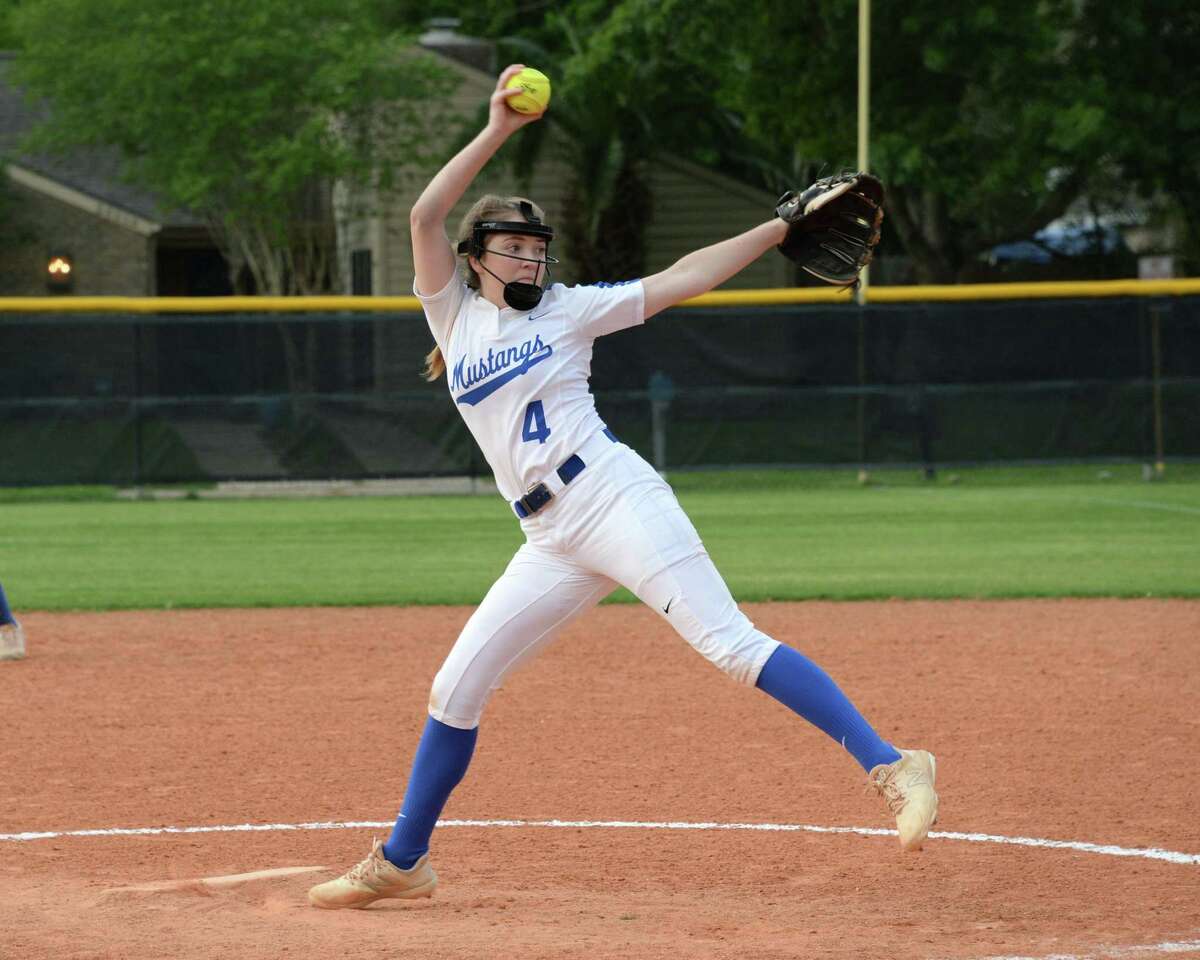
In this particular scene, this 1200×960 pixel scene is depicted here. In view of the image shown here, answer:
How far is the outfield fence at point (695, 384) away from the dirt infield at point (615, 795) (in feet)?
30.2

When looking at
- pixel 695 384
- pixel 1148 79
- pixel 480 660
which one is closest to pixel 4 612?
pixel 480 660

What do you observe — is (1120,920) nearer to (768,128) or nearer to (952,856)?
(952,856)

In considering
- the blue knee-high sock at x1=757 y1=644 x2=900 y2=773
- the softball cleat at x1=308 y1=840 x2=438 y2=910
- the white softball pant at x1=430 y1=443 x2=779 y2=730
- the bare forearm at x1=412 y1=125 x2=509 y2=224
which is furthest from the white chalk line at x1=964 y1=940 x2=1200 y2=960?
the bare forearm at x1=412 y1=125 x2=509 y2=224

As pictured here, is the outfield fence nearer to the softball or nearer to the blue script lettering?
the blue script lettering

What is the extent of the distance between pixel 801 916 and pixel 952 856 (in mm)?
869

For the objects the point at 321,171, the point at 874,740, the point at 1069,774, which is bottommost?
the point at 1069,774

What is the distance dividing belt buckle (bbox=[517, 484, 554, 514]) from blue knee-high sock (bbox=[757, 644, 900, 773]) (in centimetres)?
72

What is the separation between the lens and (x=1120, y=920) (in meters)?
4.61

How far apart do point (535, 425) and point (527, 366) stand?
0.52 ft

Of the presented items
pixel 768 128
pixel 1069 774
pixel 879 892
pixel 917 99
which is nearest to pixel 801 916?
pixel 879 892

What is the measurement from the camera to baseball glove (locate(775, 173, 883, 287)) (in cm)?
496

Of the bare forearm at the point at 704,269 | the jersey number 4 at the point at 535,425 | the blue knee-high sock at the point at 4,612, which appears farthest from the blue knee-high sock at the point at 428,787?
the blue knee-high sock at the point at 4,612

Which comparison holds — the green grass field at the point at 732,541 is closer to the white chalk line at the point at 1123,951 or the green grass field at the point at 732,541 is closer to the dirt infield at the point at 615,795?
the dirt infield at the point at 615,795

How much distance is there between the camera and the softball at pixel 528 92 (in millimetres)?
4613
